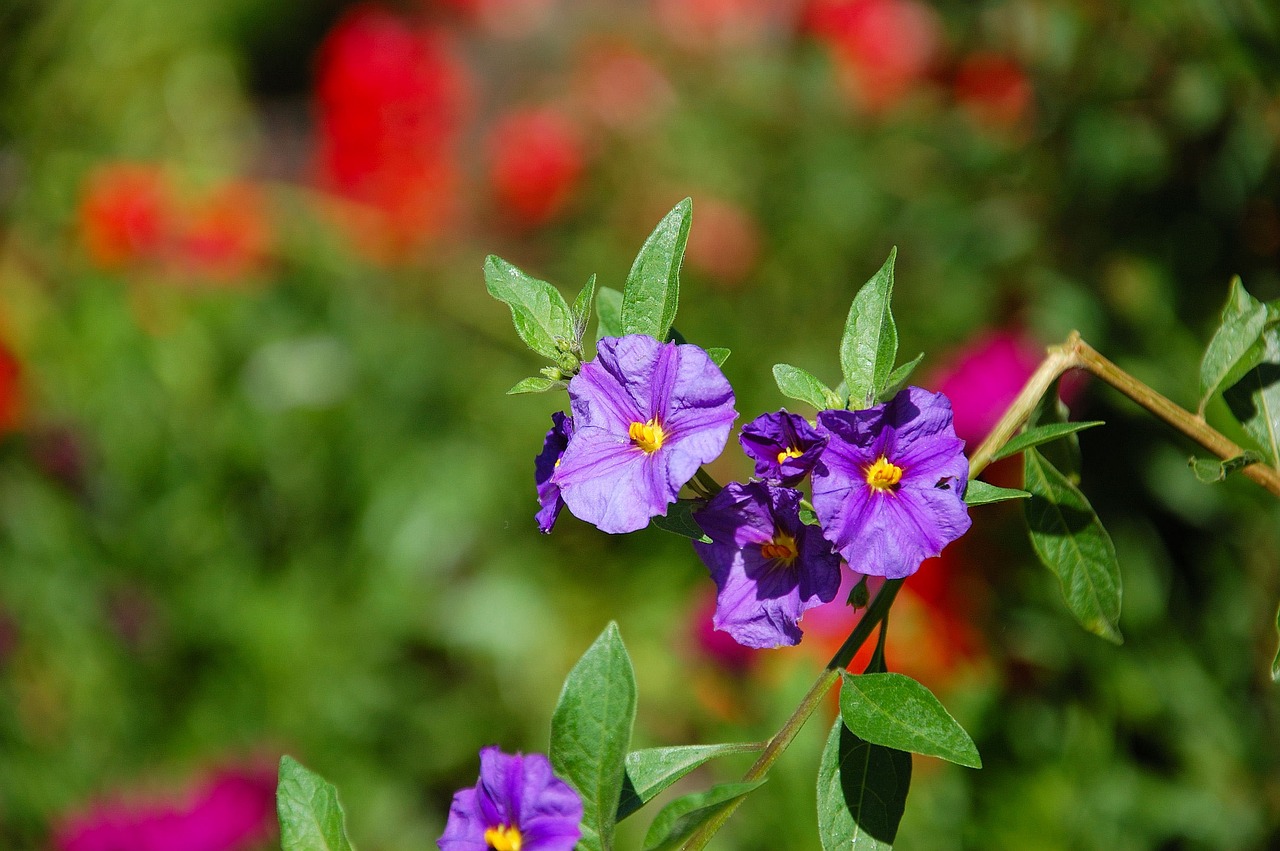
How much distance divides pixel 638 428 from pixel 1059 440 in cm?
32

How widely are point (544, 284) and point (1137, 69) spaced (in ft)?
4.16

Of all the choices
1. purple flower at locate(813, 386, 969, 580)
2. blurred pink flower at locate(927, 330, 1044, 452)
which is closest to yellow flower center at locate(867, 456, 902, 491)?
purple flower at locate(813, 386, 969, 580)

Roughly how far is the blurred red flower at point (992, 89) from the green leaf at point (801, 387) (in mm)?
1383

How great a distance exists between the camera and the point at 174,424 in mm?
2268

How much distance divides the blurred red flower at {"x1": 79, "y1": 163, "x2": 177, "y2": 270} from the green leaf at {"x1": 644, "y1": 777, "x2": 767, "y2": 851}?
2.44 m

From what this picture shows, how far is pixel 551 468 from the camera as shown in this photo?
0.64 meters

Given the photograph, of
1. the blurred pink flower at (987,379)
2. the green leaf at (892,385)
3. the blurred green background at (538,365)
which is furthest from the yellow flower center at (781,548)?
the blurred pink flower at (987,379)

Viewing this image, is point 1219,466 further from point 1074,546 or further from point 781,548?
point 781,548

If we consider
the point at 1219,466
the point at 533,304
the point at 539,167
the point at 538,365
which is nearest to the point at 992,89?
the point at 538,365

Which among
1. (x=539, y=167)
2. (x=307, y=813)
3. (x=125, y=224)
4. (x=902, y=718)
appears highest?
(x=902, y=718)

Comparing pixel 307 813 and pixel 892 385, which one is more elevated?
pixel 892 385

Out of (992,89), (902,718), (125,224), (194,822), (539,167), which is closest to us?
(902,718)

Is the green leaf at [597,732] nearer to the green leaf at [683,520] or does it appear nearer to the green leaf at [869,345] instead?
the green leaf at [683,520]

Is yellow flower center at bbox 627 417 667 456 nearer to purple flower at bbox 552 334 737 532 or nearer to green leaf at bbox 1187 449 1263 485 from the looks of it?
purple flower at bbox 552 334 737 532
